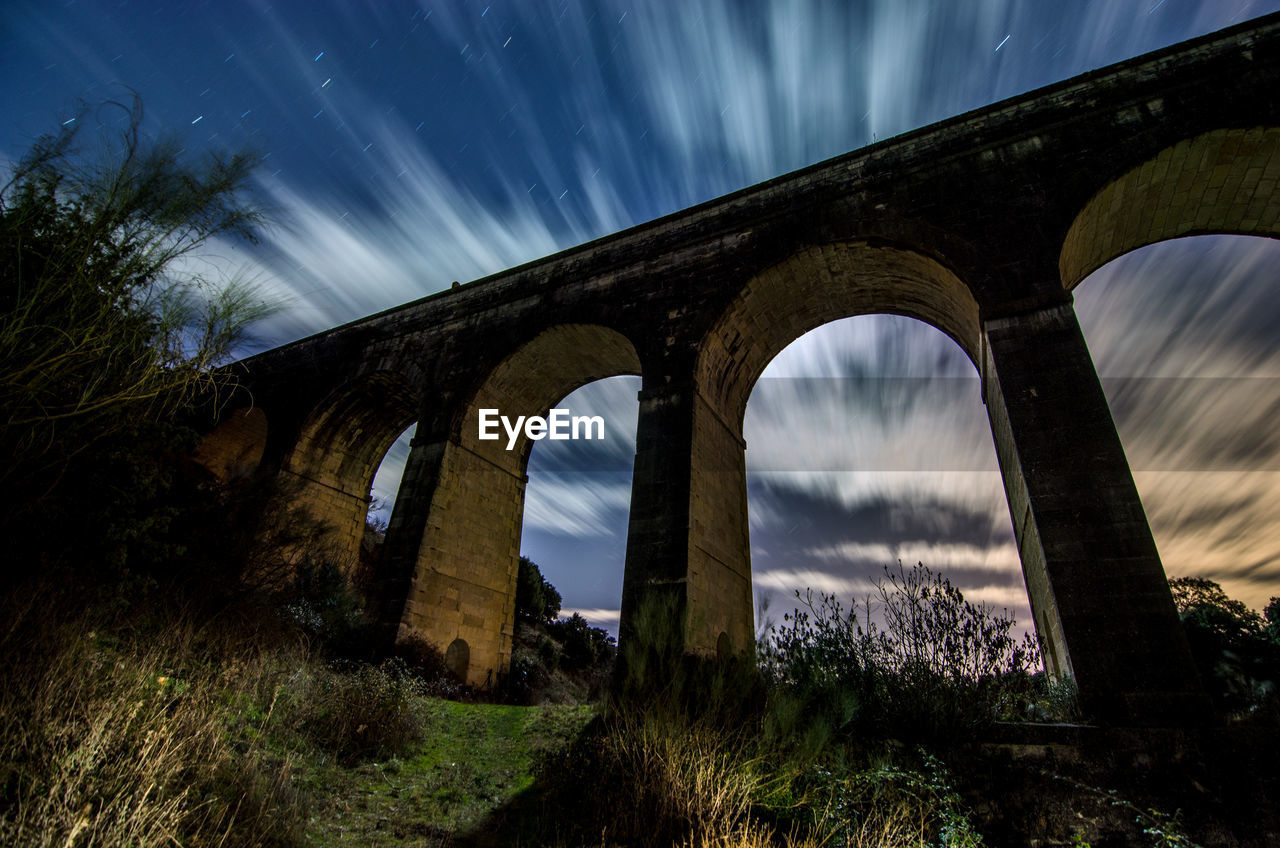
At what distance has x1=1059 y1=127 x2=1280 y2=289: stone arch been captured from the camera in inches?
300

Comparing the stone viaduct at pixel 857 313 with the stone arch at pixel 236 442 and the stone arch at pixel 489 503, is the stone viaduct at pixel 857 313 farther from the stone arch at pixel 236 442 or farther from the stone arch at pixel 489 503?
the stone arch at pixel 236 442

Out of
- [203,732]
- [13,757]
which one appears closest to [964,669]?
[203,732]

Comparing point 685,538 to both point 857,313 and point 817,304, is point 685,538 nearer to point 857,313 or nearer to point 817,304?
point 817,304

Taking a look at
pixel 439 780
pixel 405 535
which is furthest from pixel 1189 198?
pixel 405 535

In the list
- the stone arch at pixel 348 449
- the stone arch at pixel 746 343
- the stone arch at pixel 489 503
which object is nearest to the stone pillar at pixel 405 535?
the stone arch at pixel 489 503

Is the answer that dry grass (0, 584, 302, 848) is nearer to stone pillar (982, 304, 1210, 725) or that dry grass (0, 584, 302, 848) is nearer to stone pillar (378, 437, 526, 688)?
stone pillar (378, 437, 526, 688)

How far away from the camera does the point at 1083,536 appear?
6168 millimetres

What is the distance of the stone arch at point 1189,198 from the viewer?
7.63 m

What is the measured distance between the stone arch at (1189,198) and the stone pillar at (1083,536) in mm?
1683

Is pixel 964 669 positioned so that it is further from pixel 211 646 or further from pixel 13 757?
pixel 211 646

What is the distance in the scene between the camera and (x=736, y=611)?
376 inches

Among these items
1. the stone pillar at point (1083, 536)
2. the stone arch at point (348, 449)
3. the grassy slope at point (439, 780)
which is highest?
the stone arch at point (348, 449)

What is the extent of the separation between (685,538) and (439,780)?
4078 millimetres

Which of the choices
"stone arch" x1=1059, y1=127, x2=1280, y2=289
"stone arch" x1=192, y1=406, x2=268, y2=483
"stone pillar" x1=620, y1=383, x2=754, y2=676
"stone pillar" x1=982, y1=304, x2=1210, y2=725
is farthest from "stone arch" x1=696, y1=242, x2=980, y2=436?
"stone arch" x1=192, y1=406, x2=268, y2=483
